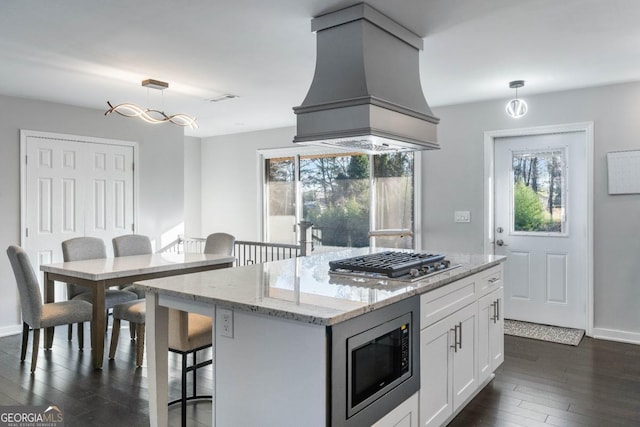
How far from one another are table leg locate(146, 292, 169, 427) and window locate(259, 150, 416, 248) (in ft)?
9.82

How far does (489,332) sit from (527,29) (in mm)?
2026

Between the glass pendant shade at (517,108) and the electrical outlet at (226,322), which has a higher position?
the glass pendant shade at (517,108)

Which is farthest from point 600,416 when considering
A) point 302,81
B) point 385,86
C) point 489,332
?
point 302,81

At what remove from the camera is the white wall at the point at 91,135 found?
482 centimetres

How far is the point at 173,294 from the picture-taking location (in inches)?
83.4

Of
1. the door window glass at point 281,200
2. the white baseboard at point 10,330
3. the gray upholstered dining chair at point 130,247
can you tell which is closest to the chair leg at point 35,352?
the gray upholstered dining chair at point 130,247

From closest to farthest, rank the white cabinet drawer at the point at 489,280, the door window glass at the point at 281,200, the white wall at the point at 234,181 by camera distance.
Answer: the white cabinet drawer at the point at 489,280 < the door window glass at the point at 281,200 < the white wall at the point at 234,181

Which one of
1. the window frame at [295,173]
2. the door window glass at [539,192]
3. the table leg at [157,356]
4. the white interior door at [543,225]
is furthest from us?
the window frame at [295,173]

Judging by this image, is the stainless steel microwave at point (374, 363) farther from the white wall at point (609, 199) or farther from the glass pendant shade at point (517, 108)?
the white wall at point (609, 199)

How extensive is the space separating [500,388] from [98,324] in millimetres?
3065

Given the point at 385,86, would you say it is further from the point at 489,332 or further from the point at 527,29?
the point at 489,332

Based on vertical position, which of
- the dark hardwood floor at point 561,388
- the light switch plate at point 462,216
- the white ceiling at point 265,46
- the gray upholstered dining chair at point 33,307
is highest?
the white ceiling at point 265,46

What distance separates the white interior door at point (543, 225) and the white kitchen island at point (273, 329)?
2.70 meters

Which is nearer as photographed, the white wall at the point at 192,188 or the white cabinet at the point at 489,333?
the white cabinet at the point at 489,333
